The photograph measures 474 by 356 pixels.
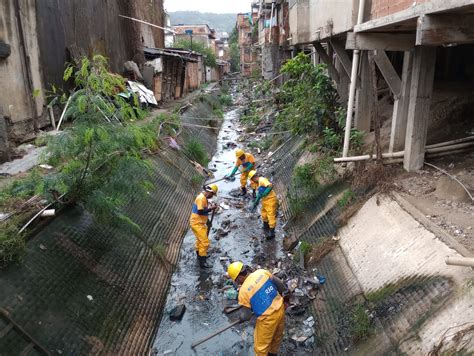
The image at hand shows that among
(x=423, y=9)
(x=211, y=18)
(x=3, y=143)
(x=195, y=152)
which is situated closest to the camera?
(x=423, y=9)

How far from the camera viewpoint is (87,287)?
5066 millimetres

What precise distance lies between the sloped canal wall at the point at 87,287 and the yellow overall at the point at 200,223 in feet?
2.27

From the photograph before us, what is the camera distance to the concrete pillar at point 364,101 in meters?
8.79

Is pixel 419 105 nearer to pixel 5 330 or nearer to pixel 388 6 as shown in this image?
pixel 388 6

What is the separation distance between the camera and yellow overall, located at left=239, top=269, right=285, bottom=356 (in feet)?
14.7

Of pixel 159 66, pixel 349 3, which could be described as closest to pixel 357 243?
pixel 349 3

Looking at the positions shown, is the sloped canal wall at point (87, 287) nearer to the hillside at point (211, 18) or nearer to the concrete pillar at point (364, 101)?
the concrete pillar at point (364, 101)

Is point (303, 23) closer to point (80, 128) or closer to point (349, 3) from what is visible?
point (349, 3)

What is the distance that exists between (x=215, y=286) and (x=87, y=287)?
252 cm

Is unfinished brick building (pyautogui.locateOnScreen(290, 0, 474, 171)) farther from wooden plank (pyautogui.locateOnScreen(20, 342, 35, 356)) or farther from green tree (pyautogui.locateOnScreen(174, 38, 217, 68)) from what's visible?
green tree (pyautogui.locateOnScreen(174, 38, 217, 68))

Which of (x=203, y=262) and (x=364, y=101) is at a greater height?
(x=364, y=101)

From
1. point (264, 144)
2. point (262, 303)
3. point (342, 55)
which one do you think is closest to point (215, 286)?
point (262, 303)

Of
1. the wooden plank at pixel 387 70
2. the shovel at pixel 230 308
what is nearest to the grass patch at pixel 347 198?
the wooden plank at pixel 387 70

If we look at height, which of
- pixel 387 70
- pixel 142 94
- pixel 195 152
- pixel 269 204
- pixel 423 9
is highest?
pixel 423 9
